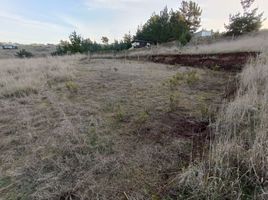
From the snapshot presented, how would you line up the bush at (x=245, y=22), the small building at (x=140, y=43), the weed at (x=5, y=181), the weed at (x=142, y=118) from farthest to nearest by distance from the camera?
the small building at (x=140, y=43) < the bush at (x=245, y=22) < the weed at (x=142, y=118) < the weed at (x=5, y=181)

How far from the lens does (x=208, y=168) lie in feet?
6.25

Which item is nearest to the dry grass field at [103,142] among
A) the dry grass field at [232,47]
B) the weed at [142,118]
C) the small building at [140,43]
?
the weed at [142,118]

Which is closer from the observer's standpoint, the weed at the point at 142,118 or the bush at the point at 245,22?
the weed at the point at 142,118

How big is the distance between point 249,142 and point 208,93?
287 cm

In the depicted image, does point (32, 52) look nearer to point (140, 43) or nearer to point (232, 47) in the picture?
point (140, 43)

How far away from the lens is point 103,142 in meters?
2.79

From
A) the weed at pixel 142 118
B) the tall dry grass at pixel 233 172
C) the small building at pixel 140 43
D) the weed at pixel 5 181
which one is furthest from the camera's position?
the small building at pixel 140 43

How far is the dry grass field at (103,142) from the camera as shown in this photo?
6.62 ft

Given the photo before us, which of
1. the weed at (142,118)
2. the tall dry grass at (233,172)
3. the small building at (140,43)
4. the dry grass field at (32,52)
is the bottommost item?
the dry grass field at (32,52)

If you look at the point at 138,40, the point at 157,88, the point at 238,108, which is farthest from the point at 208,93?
the point at 138,40

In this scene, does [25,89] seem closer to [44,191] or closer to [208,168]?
[44,191]

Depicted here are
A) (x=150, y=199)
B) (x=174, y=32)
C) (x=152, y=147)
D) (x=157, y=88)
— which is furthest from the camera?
(x=174, y=32)

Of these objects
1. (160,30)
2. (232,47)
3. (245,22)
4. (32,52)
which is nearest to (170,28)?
(160,30)

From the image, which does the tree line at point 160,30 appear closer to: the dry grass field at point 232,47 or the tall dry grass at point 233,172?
the dry grass field at point 232,47
